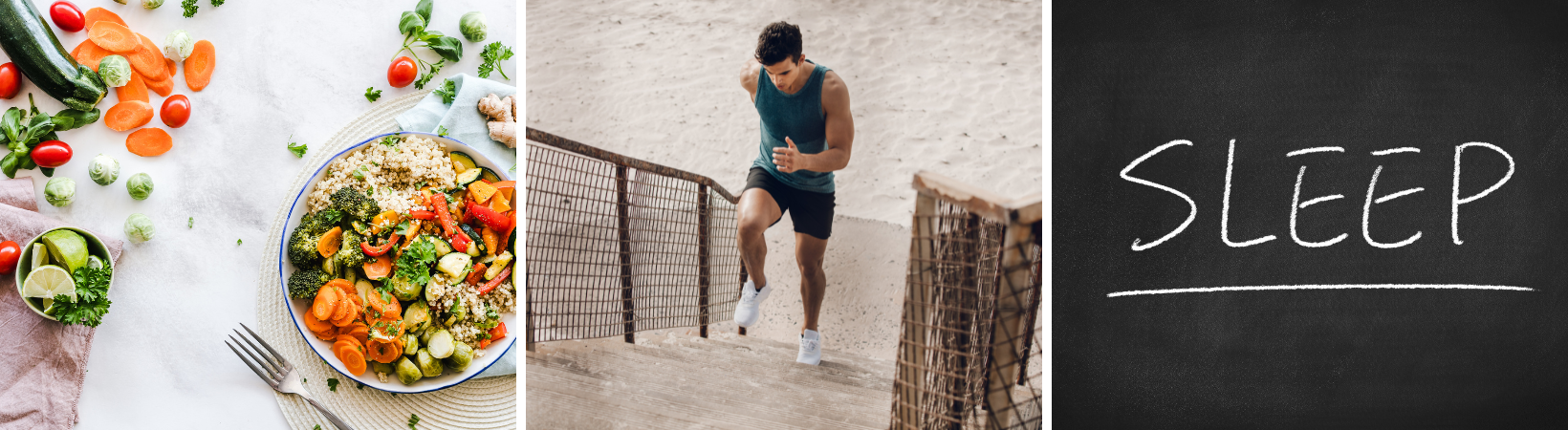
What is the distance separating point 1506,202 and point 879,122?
1.72 m

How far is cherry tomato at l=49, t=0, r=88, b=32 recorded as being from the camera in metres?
2.20

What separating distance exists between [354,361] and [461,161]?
2.31 ft

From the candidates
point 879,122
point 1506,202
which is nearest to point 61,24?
point 879,122

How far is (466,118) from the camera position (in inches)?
88.6

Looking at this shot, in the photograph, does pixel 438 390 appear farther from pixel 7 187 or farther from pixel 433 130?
pixel 7 187

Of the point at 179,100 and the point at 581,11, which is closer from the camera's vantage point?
the point at 581,11

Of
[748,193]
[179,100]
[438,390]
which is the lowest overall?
[438,390]

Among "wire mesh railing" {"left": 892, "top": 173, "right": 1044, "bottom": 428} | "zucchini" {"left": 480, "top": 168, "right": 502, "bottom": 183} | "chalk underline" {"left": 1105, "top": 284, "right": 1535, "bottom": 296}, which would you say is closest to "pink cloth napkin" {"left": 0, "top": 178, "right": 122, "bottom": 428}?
"zucchini" {"left": 480, "top": 168, "right": 502, "bottom": 183}

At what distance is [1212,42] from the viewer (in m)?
1.68

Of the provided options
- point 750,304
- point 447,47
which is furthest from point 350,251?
point 750,304

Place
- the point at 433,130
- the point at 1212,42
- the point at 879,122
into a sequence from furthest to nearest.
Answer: the point at 433,130, the point at 1212,42, the point at 879,122

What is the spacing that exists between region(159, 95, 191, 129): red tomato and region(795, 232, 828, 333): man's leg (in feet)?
7.33

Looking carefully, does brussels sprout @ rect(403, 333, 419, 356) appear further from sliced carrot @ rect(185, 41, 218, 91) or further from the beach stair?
sliced carrot @ rect(185, 41, 218, 91)

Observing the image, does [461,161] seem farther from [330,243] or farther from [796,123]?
[796,123]
